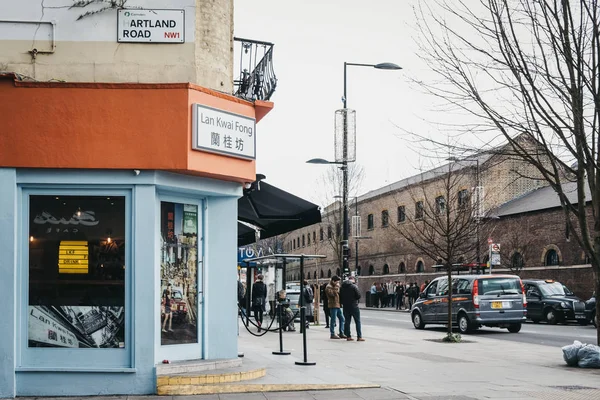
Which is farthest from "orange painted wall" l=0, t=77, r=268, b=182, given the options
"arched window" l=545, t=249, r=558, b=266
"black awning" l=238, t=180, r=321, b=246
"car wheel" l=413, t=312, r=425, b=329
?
"arched window" l=545, t=249, r=558, b=266

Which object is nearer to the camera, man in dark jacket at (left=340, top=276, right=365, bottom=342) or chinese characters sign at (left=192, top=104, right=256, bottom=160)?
chinese characters sign at (left=192, top=104, right=256, bottom=160)

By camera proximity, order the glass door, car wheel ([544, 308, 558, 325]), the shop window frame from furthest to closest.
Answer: car wheel ([544, 308, 558, 325]) < the glass door < the shop window frame

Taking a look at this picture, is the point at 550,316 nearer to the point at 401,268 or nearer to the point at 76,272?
the point at 76,272

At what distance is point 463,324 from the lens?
2438cm

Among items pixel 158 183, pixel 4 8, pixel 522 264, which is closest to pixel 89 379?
pixel 158 183

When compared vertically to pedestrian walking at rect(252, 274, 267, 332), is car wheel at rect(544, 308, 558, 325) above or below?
below

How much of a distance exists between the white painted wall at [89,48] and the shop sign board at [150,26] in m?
0.07

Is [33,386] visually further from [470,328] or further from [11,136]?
[470,328]

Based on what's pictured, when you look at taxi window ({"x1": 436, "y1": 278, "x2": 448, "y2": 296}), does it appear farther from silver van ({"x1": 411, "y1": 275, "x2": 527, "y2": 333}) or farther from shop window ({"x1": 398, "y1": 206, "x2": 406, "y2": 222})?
shop window ({"x1": 398, "y1": 206, "x2": 406, "y2": 222})

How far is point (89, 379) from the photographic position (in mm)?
10125

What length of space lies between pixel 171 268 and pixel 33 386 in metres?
2.52

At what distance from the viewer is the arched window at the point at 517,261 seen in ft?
142

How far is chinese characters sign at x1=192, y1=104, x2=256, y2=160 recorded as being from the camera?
10789mm

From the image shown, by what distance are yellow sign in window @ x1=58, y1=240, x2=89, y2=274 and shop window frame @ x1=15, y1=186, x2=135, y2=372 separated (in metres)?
0.45
